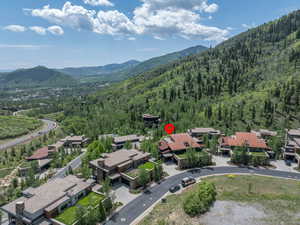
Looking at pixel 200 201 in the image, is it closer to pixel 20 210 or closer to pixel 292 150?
pixel 20 210

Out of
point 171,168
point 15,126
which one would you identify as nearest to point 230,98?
point 171,168

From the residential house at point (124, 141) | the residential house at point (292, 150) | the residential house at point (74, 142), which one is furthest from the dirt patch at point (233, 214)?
the residential house at point (74, 142)

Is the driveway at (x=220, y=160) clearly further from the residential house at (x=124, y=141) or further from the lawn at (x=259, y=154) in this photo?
the residential house at (x=124, y=141)

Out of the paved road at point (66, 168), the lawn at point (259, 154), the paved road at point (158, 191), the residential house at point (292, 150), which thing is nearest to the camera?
the paved road at point (158, 191)

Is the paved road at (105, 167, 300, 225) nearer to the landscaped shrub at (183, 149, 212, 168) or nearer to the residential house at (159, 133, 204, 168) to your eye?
the landscaped shrub at (183, 149, 212, 168)

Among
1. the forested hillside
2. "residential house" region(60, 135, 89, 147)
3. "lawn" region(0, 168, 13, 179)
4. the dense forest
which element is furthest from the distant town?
the forested hillside

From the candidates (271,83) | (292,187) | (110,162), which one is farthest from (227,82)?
(110,162)
